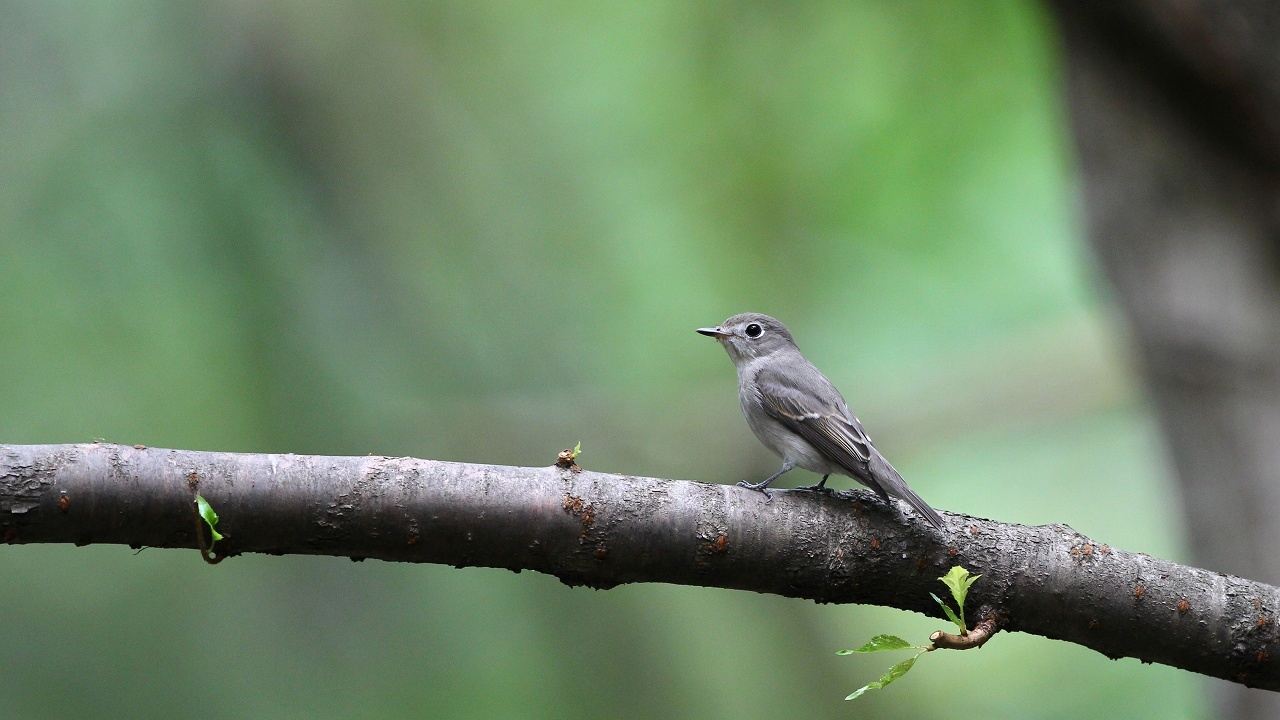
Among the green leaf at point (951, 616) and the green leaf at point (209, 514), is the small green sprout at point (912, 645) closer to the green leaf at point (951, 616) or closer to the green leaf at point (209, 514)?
the green leaf at point (951, 616)

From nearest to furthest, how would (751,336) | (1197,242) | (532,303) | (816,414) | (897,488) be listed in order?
(897,488) → (816,414) → (751,336) → (1197,242) → (532,303)

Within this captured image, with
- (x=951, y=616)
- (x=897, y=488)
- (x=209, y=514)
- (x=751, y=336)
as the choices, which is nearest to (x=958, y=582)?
(x=951, y=616)

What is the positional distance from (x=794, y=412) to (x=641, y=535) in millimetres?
1500

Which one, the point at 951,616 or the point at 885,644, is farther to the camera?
the point at 951,616

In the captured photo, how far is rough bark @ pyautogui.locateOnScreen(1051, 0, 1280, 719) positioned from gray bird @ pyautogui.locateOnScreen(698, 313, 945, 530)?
2519 mm

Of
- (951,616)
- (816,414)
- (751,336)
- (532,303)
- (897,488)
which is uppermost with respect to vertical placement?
(532,303)

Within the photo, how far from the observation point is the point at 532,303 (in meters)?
6.16

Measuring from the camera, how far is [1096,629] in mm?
2920

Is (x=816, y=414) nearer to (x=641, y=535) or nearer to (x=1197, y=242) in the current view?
(x=641, y=535)

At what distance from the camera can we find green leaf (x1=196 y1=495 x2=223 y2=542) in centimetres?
235

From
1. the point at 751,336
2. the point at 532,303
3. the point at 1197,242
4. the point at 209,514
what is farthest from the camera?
the point at 532,303

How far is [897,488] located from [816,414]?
752 millimetres

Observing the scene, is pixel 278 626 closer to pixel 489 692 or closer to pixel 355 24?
pixel 489 692

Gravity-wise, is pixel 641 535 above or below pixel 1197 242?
below
